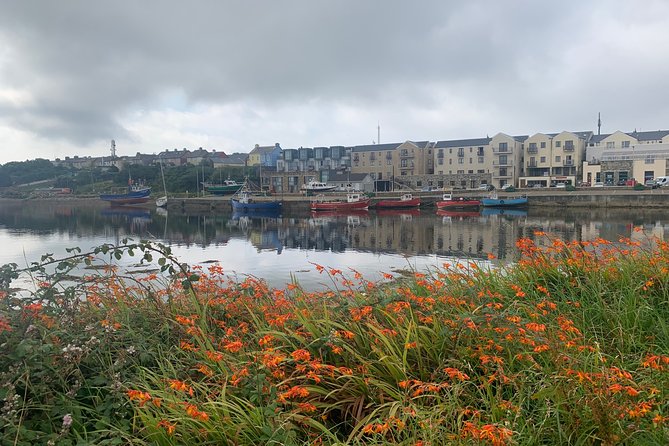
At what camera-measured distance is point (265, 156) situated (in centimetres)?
9188

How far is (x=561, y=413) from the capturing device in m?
2.34

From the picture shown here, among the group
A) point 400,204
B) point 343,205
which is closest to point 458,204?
point 400,204

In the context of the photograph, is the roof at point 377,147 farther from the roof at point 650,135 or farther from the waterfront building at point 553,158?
the roof at point 650,135

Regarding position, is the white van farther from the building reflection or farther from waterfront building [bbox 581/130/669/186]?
the building reflection

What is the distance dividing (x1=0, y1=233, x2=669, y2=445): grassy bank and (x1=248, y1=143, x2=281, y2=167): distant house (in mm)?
86972

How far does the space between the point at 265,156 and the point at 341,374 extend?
299 feet

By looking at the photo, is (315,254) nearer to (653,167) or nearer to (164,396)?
(164,396)

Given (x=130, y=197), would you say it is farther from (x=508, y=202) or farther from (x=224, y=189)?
(x=508, y=202)

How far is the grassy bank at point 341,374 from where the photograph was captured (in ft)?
7.42

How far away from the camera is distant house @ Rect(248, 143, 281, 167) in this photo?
301 feet

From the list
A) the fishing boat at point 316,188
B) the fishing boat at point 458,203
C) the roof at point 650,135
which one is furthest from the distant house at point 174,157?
the roof at point 650,135

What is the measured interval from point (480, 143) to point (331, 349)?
68125mm

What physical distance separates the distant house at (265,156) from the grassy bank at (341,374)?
86972 mm

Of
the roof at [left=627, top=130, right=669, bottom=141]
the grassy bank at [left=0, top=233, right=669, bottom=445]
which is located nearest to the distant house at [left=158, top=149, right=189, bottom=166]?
the roof at [left=627, top=130, right=669, bottom=141]
